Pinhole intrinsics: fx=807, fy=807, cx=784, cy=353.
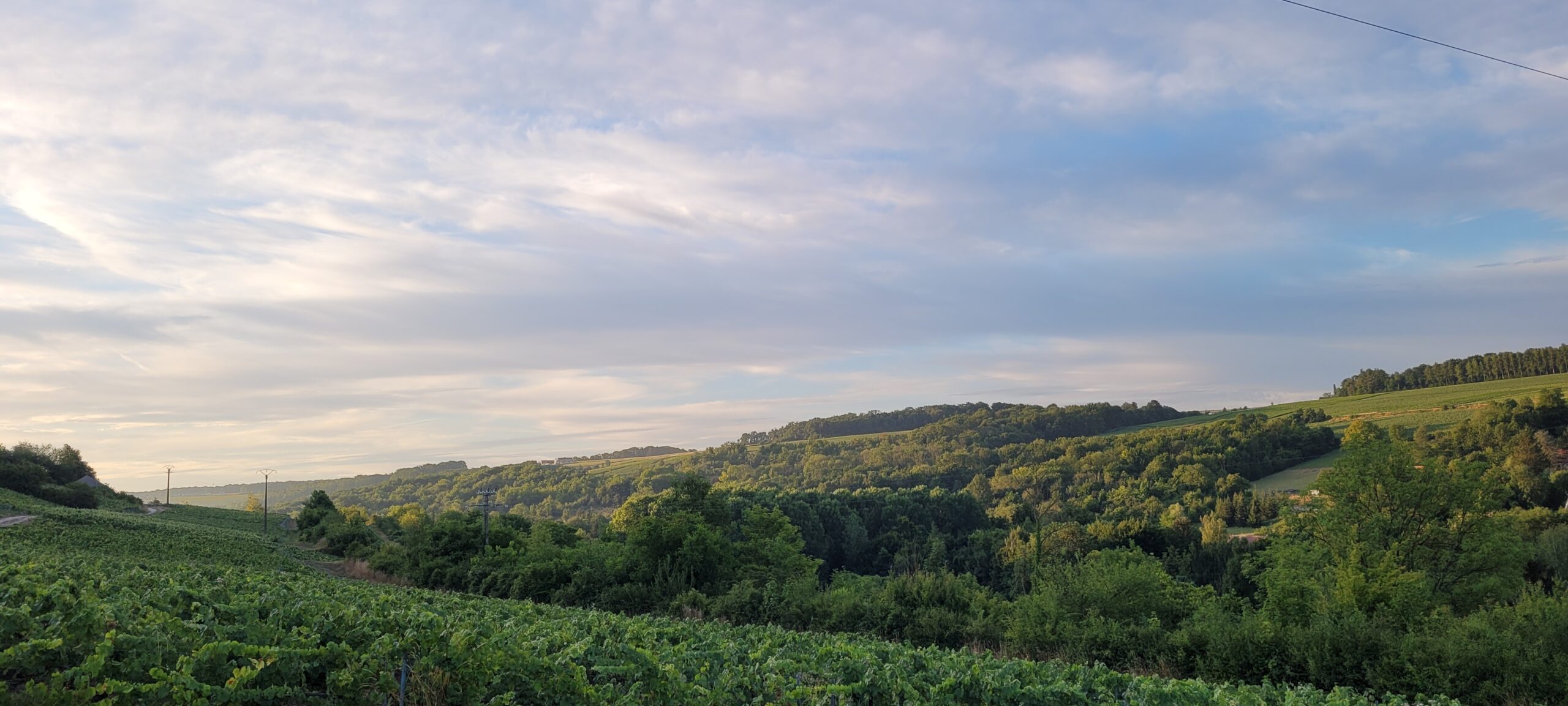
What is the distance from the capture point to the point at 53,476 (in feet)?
270

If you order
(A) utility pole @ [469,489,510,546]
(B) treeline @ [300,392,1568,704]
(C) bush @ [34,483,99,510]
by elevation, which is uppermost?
(C) bush @ [34,483,99,510]

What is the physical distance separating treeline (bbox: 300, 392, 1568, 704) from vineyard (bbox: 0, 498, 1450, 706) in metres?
8.38

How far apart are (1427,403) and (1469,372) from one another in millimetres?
29002

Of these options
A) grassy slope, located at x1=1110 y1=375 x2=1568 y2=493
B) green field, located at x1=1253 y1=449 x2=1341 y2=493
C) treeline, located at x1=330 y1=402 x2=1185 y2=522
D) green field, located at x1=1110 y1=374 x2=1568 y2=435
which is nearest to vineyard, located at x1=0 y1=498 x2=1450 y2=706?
grassy slope, located at x1=1110 y1=375 x2=1568 y2=493

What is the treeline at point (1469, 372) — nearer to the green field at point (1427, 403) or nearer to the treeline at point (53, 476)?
the green field at point (1427, 403)

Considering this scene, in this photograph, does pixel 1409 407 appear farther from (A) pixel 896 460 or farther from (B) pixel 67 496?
(B) pixel 67 496

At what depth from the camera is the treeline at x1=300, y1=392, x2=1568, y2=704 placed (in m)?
17.5

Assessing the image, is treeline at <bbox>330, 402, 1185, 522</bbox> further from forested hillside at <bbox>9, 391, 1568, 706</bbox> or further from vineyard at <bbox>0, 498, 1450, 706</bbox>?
vineyard at <bbox>0, 498, 1450, 706</bbox>

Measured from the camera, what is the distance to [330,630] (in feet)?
26.4

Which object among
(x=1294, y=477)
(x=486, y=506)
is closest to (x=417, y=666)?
(x=486, y=506)

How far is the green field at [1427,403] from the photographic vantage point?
11494 cm

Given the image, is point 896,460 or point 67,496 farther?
point 896,460

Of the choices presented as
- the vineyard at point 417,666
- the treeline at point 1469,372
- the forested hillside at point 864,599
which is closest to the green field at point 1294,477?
the forested hillside at point 864,599

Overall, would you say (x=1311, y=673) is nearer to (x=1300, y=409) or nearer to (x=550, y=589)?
(x=550, y=589)
